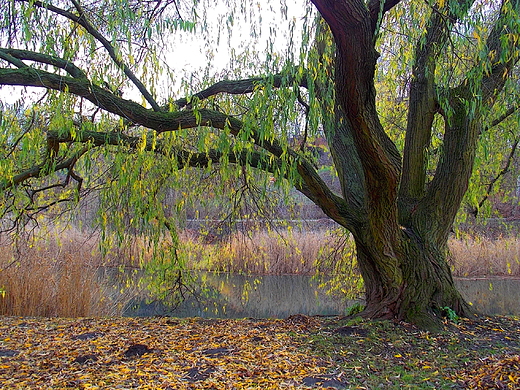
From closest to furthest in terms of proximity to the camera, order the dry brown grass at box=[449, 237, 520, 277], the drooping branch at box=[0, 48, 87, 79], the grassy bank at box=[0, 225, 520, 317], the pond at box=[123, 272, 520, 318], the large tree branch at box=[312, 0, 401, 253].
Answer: the large tree branch at box=[312, 0, 401, 253] < the drooping branch at box=[0, 48, 87, 79] < the grassy bank at box=[0, 225, 520, 317] < the pond at box=[123, 272, 520, 318] < the dry brown grass at box=[449, 237, 520, 277]

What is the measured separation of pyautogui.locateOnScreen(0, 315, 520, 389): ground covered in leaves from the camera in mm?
2609

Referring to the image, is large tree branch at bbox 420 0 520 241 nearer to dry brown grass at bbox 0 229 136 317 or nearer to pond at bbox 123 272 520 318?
pond at bbox 123 272 520 318

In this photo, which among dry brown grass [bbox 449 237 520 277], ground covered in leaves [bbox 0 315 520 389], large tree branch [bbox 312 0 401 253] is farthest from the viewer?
dry brown grass [bbox 449 237 520 277]

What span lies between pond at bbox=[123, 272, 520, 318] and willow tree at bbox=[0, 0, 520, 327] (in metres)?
2.40

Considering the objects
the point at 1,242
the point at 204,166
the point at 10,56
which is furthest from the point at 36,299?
the point at 10,56

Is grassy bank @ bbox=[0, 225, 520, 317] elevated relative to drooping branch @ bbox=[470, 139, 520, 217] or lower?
lower

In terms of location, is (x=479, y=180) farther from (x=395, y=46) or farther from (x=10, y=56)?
(x=10, y=56)

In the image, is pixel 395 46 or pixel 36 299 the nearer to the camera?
pixel 395 46

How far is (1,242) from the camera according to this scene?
581 cm

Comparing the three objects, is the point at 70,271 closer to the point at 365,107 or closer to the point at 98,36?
the point at 98,36

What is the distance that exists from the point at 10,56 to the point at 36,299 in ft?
10.5

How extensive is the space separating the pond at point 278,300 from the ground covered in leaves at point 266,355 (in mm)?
2140

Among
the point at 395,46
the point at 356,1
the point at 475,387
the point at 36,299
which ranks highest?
the point at 395,46

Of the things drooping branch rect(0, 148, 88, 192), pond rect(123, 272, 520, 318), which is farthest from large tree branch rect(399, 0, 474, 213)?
drooping branch rect(0, 148, 88, 192)
